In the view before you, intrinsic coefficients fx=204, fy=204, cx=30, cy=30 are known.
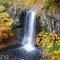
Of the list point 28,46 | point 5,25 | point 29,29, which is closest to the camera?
point 5,25

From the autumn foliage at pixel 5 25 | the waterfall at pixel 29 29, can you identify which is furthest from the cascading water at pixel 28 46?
the autumn foliage at pixel 5 25

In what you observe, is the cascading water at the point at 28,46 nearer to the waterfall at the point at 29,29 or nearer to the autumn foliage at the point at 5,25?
the waterfall at the point at 29,29

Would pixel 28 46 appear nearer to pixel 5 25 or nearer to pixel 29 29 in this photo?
pixel 29 29

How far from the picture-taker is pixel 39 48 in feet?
33.8

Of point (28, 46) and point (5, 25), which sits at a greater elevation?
point (5, 25)

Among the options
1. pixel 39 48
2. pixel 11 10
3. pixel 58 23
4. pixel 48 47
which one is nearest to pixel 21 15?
pixel 11 10

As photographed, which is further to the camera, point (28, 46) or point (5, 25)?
point (28, 46)

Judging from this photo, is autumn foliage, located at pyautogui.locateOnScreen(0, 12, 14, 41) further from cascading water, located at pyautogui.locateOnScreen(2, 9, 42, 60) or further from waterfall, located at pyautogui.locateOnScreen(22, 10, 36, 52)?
waterfall, located at pyautogui.locateOnScreen(22, 10, 36, 52)

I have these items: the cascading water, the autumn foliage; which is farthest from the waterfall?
the autumn foliage

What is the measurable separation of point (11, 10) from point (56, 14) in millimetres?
4099

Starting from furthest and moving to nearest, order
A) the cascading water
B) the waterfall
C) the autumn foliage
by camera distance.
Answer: the waterfall → the autumn foliage → the cascading water

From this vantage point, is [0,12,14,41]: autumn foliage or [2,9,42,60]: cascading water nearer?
[2,9,42,60]: cascading water

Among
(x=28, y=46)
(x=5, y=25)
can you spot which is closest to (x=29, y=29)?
(x=28, y=46)

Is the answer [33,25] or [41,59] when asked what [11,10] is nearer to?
[33,25]
